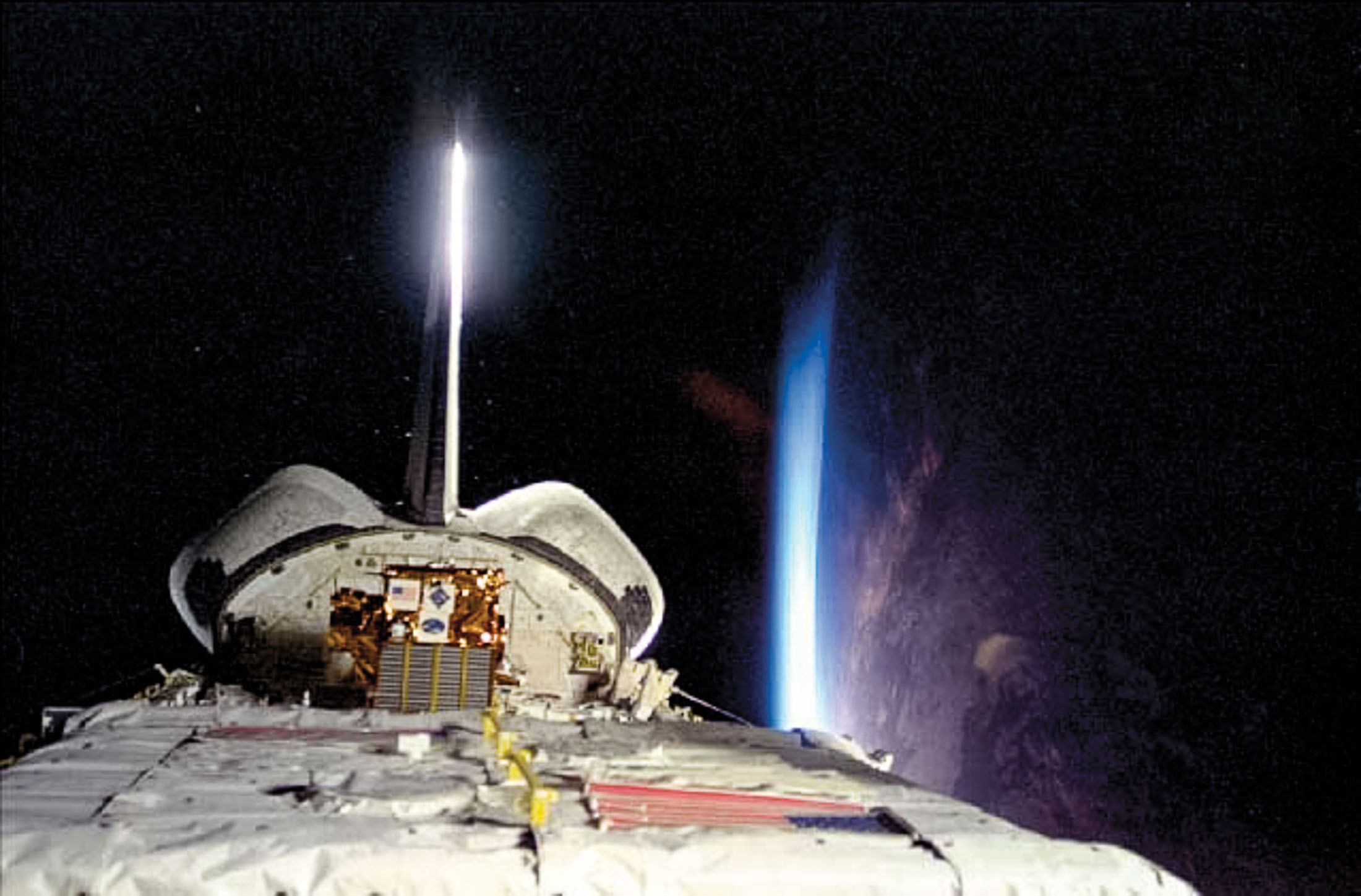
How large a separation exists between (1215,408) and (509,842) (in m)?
5.95

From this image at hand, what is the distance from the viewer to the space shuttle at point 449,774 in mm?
2896

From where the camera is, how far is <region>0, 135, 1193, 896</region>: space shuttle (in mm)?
2896

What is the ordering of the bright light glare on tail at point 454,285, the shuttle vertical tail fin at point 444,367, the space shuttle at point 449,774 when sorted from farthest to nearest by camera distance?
the bright light glare on tail at point 454,285, the shuttle vertical tail fin at point 444,367, the space shuttle at point 449,774

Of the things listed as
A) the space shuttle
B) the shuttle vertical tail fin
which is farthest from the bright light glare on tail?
the space shuttle

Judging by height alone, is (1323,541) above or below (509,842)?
above

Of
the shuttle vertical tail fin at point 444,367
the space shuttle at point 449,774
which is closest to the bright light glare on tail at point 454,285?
the shuttle vertical tail fin at point 444,367

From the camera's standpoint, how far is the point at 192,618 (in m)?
9.63

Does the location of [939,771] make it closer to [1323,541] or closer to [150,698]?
[1323,541]

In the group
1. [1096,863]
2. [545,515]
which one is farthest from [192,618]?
[1096,863]

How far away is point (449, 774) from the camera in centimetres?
398

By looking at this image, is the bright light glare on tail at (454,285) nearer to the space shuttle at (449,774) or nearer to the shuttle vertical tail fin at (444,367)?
the shuttle vertical tail fin at (444,367)

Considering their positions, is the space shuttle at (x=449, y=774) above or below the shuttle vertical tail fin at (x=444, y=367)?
below

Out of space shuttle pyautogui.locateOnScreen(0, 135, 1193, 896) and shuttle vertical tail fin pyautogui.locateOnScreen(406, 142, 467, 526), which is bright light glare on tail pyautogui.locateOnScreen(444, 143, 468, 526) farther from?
space shuttle pyautogui.locateOnScreen(0, 135, 1193, 896)

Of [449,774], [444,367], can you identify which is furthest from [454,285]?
[449,774]
